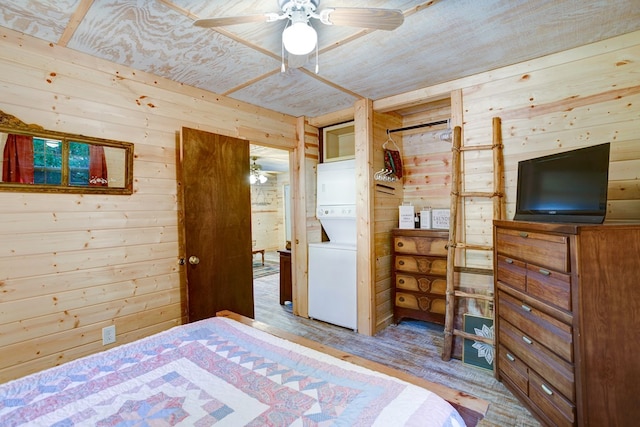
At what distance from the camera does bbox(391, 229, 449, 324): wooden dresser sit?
9.94 ft

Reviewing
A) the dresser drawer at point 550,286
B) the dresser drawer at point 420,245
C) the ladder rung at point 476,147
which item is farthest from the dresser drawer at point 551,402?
the ladder rung at point 476,147

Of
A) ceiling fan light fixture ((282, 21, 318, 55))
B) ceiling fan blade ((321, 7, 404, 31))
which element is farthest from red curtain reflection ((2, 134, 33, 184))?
ceiling fan blade ((321, 7, 404, 31))

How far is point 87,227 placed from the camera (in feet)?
6.79

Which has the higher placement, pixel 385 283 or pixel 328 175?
pixel 328 175

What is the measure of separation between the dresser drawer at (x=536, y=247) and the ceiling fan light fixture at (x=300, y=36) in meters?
1.61

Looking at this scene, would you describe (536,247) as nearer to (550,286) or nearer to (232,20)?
(550,286)

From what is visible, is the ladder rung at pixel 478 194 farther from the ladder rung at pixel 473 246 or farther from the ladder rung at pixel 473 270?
the ladder rung at pixel 473 270

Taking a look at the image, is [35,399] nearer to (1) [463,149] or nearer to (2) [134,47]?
(2) [134,47]

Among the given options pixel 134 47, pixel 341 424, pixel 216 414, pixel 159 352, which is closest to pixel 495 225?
pixel 341 424

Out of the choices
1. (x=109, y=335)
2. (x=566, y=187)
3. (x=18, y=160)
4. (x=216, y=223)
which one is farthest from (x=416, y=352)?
(x=18, y=160)

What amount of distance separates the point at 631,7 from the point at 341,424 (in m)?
2.58

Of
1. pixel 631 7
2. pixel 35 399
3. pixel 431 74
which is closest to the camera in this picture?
pixel 35 399

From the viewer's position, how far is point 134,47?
201cm

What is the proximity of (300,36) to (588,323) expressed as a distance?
197 cm
